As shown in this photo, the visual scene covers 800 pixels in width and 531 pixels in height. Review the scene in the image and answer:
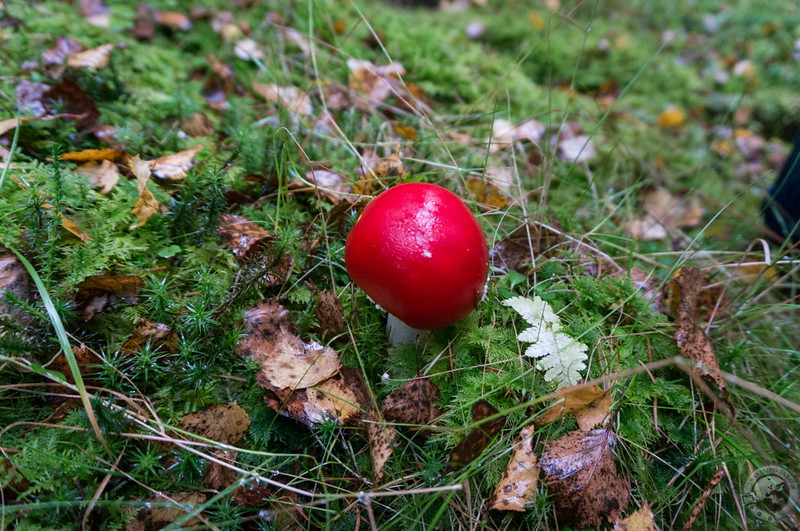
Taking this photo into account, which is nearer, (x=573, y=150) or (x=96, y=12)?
(x=96, y=12)

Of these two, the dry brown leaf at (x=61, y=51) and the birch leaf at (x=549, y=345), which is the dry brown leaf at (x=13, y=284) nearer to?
the dry brown leaf at (x=61, y=51)

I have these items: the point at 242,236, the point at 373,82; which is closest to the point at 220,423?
the point at 242,236

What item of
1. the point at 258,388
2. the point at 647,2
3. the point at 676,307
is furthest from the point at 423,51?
the point at 647,2

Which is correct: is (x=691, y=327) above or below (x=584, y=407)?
above

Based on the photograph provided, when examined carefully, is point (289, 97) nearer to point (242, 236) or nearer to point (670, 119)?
point (242, 236)

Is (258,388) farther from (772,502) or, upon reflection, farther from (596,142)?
(596,142)

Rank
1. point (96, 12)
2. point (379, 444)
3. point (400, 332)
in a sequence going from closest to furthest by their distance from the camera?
point (379, 444) → point (400, 332) → point (96, 12)

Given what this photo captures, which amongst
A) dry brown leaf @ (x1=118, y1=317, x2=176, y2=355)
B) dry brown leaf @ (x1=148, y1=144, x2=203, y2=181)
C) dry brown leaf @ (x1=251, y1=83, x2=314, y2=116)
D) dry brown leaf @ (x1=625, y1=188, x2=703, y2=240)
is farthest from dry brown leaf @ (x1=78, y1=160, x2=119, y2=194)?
dry brown leaf @ (x1=625, y1=188, x2=703, y2=240)

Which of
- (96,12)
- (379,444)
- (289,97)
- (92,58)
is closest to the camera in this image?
(379,444)

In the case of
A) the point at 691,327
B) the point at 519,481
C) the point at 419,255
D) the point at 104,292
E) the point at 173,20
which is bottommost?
the point at 519,481
